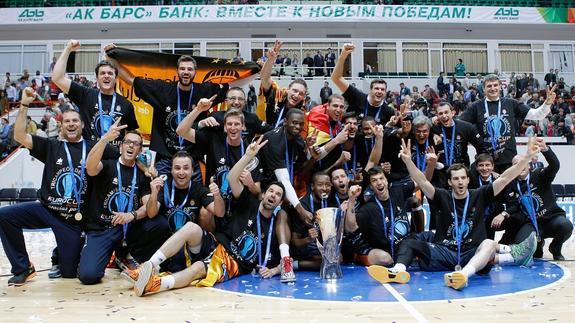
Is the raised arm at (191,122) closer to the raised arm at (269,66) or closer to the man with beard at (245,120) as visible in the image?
the man with beard at (245,120)

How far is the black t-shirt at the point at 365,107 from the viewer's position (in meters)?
7.03

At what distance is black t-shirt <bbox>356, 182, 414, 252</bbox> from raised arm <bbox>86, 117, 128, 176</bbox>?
2.93 m

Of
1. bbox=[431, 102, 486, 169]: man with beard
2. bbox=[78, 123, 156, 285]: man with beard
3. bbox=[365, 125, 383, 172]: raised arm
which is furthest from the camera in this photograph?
bbox=[431, 102, 486, 169]: man with beard

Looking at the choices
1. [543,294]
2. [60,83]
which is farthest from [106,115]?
[543,294]

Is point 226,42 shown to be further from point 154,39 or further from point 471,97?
point 471,97

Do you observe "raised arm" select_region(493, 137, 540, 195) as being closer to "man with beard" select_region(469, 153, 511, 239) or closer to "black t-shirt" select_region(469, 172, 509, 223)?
"man with beard" select_region(469, 153, 511, 239)

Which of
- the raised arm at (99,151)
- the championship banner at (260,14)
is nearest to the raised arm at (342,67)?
the raised arm at (99,151)

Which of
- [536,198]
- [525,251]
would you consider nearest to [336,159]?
[525,251]

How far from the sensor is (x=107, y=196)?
19.2ft

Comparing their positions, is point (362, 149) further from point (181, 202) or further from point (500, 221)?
point (181, 202)

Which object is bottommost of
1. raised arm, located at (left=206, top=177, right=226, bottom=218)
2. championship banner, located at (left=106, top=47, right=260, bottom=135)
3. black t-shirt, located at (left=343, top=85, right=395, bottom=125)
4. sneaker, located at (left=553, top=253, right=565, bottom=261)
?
sneaker, located at (left=553, top=253, right=565, bottom=261)

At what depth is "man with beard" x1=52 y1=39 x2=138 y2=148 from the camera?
6.13 meters

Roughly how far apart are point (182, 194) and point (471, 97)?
1709 cm

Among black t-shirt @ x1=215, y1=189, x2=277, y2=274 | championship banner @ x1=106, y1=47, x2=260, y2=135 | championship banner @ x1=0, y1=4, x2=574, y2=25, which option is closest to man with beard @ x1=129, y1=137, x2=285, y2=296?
black t-shirt @ x1=215, y1=189, x2=277, y2=274
